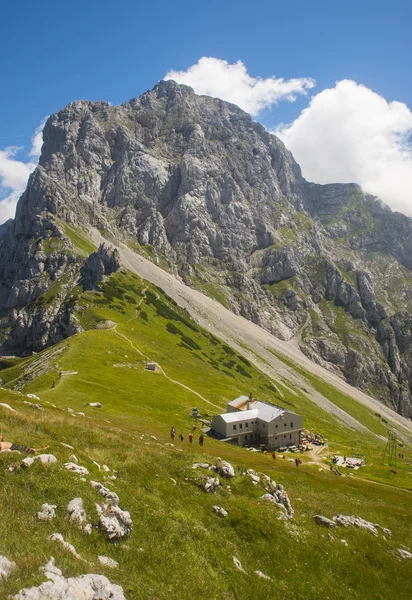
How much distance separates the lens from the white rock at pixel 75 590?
483 inches

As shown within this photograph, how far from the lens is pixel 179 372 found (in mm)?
113812

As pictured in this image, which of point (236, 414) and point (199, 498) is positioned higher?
point (199, 498)

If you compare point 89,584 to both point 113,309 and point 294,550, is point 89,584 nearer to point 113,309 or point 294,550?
point 294,550

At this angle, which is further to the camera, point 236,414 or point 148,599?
point 236,414

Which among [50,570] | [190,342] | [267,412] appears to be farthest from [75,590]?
[190,342]

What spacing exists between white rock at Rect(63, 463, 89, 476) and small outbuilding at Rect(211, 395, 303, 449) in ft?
167

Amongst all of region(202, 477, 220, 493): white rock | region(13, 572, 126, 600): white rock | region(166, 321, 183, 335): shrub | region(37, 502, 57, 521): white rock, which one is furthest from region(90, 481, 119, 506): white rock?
region(166, 321, 183, 335): shrub

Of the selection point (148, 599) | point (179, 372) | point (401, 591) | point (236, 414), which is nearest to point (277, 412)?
point (236, 414)

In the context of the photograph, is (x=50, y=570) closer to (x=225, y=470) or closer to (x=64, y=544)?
(x=64, y=544)

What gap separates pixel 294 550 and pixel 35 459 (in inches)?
654

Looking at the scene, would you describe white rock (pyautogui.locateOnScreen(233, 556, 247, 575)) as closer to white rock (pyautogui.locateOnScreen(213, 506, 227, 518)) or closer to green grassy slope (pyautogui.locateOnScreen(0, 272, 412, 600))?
green grassy slope (pyautogui.locateOnScreen(0, 272, 412, 600))

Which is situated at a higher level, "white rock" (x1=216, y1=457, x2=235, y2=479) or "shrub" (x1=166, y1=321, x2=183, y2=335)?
"white rock" (x1=216, y1=457, x2=235, y2=479)

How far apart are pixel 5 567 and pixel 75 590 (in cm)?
257

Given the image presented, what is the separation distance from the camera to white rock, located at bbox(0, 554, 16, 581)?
41.5 ft
